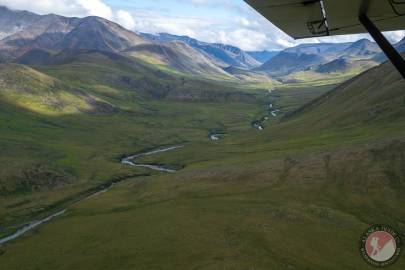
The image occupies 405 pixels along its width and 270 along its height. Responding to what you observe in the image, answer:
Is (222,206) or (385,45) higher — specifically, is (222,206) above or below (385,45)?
below

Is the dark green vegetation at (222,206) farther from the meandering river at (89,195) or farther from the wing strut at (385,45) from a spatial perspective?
the wing strut at (385,45)

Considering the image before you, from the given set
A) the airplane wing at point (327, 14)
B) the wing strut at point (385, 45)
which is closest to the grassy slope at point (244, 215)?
the airplane wing at point (327, 14)

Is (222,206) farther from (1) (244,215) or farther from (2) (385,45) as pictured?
(2) (385,45)

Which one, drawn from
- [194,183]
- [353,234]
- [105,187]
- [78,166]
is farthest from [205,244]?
[78,166]

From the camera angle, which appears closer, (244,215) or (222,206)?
(244,215)

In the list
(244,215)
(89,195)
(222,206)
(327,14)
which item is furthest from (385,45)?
(89,195)
